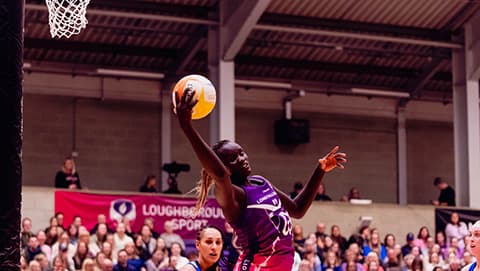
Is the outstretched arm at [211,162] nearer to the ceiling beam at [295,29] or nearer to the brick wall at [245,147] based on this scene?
the ceiling beam at [295,29]

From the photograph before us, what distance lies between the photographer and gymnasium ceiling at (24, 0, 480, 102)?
2492 cm

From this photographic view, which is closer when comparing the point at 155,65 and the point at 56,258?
the point at 56,258

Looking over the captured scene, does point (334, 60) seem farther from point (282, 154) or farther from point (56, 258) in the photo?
point (56, 258)

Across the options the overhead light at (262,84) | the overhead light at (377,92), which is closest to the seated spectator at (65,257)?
the overhead light at (262,84)

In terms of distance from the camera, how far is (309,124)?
3036 cm

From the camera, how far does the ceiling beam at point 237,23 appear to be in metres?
22.1

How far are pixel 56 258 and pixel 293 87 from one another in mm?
13873

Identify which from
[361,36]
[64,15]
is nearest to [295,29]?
[361,36]

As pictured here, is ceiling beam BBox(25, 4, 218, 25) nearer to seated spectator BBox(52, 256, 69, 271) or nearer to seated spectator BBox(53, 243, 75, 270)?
seated spectator BBox(53, 243, 75, 270)

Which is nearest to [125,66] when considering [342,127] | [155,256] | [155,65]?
[155,65]

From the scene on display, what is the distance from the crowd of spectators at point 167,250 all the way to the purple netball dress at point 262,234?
959 centimetres

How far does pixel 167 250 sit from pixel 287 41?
30.6 ft

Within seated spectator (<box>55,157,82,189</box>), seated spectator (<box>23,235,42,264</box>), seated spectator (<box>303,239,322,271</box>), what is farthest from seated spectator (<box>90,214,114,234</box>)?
seated spectator (<box>303,239,322,271</box>)

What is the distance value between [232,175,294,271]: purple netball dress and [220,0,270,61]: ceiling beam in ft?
49.6
